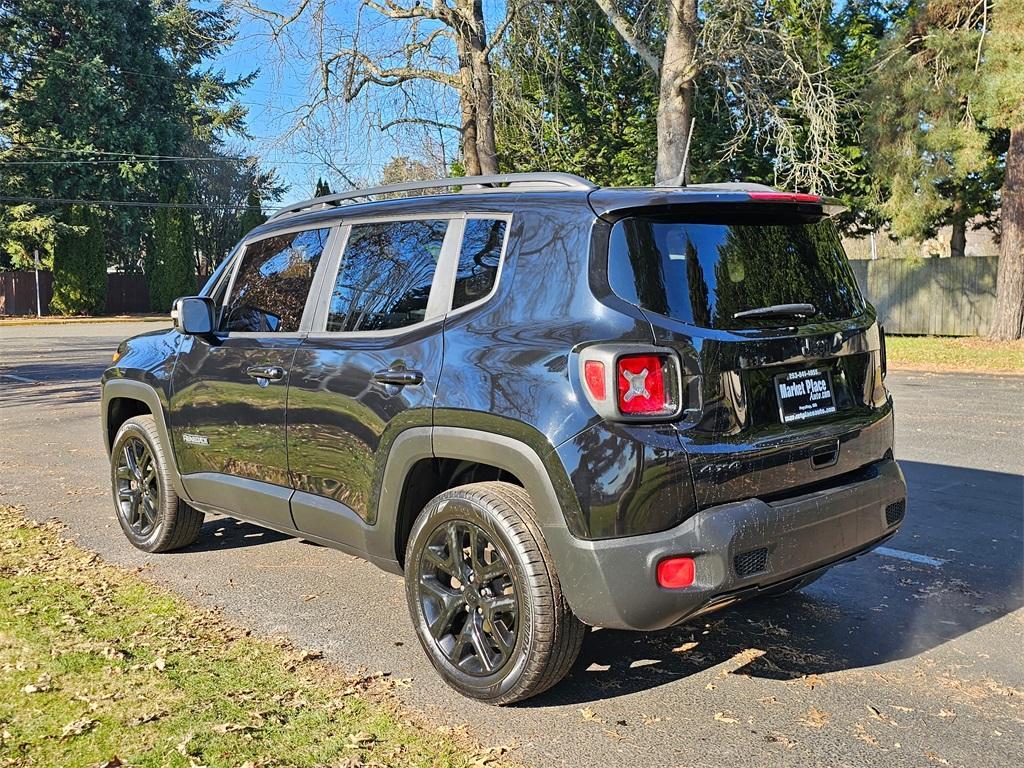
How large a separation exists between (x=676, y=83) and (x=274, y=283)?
1459 cm

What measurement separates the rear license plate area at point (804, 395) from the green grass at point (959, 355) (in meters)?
13.6

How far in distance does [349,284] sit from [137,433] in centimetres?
218

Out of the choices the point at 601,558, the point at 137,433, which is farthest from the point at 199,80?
the point at 601,558

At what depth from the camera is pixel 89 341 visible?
25.6 metres

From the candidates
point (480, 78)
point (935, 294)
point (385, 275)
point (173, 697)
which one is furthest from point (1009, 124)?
point (173, 697)

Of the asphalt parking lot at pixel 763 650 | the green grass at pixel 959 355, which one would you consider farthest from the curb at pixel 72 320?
the asphalt parking lot at pixel 763 650

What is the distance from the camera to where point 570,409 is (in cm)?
324

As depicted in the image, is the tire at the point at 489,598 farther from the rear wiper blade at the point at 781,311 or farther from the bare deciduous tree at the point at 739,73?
the bare deciduous tree at the point at 739,73

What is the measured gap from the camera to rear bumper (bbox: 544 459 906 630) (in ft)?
10.5

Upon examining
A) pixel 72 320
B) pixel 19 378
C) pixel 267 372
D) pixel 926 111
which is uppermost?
pixel 926 111

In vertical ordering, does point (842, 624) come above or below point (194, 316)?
below

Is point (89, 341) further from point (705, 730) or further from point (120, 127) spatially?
point (705, 730)

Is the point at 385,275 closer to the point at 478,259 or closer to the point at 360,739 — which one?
the point at 478,259

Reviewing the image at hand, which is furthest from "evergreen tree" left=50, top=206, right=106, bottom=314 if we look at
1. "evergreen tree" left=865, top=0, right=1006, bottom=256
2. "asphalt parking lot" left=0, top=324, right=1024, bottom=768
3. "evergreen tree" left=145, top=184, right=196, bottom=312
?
"asphalt parking lot" left=0, top=324, right=1024, bottom=768
